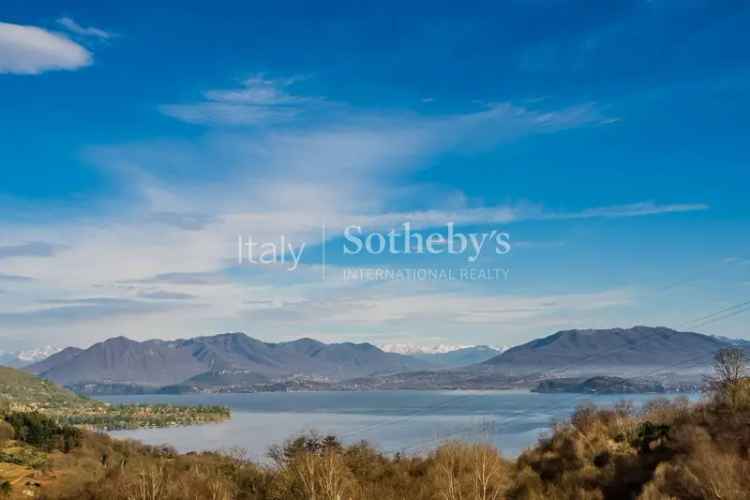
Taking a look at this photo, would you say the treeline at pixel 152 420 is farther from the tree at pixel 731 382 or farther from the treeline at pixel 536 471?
the tree at pixel 731 382

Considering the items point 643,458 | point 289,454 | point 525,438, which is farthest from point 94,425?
point 643,458

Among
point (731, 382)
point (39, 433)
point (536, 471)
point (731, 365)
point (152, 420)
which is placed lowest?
point (152, 420)

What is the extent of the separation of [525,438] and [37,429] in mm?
67821

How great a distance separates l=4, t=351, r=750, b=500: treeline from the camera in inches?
1002

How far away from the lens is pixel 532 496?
90.9 ft

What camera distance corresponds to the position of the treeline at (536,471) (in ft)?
83.5

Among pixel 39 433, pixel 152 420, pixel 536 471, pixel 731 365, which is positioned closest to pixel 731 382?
pixel 731 365

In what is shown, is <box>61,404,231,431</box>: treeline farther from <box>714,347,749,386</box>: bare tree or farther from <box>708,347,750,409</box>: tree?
<box>708,347,750,409</box>: tree

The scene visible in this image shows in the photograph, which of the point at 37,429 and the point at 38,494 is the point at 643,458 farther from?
the point at 37,429

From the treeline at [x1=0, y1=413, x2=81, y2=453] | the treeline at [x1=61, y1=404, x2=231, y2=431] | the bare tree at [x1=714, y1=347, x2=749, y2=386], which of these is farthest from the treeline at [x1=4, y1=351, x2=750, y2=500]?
the treeline at [x1=61, y1=404, x2=231, y2=431]

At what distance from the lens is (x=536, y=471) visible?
35.4 meters

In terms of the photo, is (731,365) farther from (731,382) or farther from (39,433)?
(39,433)

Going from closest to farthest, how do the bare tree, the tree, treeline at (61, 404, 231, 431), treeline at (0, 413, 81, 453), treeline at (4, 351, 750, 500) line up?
treeline at (4, 351, 750, 500) < the tree < the bare tree < treeline at (0, 413, 81, 453) < treeline at (61, 404, 231, 431)

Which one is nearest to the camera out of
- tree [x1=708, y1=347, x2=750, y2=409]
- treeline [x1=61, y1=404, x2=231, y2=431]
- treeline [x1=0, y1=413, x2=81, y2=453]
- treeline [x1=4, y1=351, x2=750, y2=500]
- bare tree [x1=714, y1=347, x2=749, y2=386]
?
treeline [x1=4, y1=351, x2=750, y2=500]
